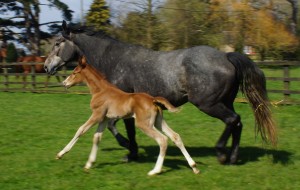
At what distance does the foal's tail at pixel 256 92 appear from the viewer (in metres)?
6.98

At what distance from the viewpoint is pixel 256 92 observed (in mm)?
7074

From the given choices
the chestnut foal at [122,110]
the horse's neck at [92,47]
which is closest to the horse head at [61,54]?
the horse's neck at [92,47]

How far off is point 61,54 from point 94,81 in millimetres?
1334

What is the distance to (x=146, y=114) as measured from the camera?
20.8ft

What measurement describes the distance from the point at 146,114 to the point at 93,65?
177 centimetres

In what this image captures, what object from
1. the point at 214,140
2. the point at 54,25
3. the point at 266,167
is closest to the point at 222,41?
the point at 54,25

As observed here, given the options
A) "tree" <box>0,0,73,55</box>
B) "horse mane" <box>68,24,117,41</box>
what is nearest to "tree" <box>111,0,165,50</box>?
"tree" <box>0,0,73,55</box>

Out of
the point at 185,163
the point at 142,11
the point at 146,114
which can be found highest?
the point at 146,114

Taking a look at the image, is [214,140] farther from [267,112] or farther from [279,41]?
[279,41]

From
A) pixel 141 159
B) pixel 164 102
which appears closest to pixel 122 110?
pixel 164 102

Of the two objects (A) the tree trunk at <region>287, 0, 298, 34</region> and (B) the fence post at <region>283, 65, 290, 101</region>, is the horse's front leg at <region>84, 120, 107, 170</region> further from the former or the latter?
(A) the tree trunk at <region>287, 0, 298, 34</region>

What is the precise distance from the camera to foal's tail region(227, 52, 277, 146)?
275 inches

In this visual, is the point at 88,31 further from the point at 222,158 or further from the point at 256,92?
the point at 222,158

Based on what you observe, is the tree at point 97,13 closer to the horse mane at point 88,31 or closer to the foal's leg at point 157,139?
the horse mane at point 88,31
